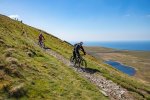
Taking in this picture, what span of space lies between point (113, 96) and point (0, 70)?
1025 cm

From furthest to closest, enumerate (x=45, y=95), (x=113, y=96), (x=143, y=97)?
1. (x=143, y=97)
2. (x=113, y=96)
3. (x=45, y=95)

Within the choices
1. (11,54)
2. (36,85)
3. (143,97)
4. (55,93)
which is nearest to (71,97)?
(55,93)

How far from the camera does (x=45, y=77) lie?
1967 cm

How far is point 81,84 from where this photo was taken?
21328 millimetres

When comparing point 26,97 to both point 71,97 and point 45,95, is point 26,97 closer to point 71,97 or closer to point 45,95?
point 45,95

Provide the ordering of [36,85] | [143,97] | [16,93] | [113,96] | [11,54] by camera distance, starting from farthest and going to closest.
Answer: [143,97]
[11,54]
[113,96]
[36,85]
[16,93]

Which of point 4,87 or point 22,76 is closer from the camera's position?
point 4,87

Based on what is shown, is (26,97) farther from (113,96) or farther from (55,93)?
(113,96)

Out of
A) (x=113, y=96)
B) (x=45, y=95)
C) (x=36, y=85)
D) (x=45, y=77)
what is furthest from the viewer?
(x=113, y=96)

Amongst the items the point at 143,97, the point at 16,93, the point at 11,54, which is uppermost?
the point at 11,54

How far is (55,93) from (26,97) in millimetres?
2589

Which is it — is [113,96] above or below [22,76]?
below

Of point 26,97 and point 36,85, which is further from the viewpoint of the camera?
point 36,85

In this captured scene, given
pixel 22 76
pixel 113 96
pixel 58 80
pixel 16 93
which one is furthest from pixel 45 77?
pixel 113 96
